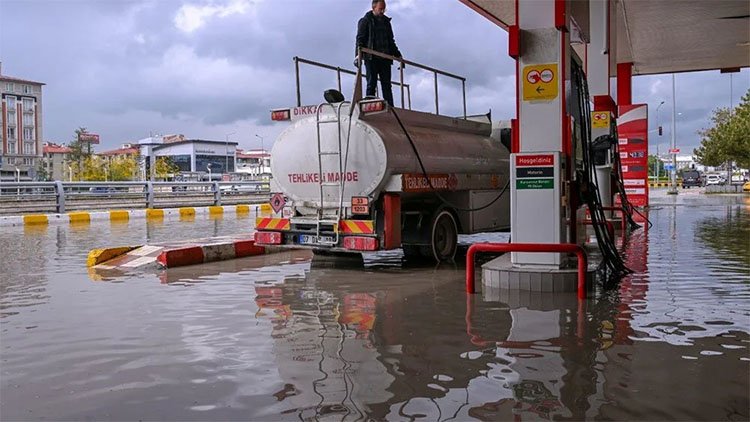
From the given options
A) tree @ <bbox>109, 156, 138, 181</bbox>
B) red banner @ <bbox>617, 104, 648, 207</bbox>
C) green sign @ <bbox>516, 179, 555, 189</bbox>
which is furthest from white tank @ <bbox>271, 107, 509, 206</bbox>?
tree @ <bbox>109, 156, 138, 181</bbox>

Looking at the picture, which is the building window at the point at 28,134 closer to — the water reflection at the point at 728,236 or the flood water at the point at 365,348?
the water reflection at the point at 728,236

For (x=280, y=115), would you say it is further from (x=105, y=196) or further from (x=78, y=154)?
(x=78, y=154)

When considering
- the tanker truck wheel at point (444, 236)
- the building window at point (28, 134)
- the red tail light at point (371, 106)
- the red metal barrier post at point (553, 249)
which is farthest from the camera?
the building window at point (28, 134)

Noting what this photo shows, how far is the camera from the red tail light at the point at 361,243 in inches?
372

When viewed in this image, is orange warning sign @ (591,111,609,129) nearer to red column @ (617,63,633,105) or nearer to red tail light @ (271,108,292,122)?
red tail light @ (271,108,292,122)

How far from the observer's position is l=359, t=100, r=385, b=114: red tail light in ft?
30.9

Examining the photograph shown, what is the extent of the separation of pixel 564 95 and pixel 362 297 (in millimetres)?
3324

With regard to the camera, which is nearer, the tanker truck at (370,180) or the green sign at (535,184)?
the green sign at (535,184)

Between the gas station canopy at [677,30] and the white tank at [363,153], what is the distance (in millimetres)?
4365

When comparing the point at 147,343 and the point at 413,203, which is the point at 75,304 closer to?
the point at 147,343

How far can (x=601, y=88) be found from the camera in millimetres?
14570

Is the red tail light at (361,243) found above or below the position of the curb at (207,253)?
above

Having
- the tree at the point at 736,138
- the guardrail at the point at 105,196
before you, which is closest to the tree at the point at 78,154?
the guardrail at the point at 105,196

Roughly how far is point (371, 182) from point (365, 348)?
455cm
